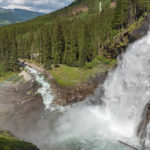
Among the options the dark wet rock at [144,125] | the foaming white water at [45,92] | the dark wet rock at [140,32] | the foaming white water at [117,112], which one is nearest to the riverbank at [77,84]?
the foaming white water at [45,92]

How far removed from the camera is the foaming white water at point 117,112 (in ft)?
63.6

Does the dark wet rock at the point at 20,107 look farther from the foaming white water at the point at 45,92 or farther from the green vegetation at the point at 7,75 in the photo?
the green vegetation at the point at 7,75

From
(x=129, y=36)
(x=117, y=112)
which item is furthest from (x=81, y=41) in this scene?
(x=117, y=112)

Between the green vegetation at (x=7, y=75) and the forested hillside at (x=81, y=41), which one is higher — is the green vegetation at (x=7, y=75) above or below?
below

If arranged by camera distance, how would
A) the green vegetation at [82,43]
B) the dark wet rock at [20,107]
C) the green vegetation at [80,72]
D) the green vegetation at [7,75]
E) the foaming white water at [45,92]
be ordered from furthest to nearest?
the green vegetation at [82,43], the green vegetation at [7,75], the green vegetation at [80,72], the foaming white water at [45,92], the dark wet rock at [20,107]

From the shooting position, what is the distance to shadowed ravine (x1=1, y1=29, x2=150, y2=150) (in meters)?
18.5

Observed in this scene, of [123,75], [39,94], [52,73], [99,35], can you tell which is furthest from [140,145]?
[99,35]

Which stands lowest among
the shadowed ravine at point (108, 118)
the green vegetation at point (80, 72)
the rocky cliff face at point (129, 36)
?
the shadowed ravine at point (108, 118)

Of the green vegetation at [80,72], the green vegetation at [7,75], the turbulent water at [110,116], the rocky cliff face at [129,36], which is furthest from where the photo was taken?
the green vegetation at [7,75]

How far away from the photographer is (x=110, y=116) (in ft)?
80.7

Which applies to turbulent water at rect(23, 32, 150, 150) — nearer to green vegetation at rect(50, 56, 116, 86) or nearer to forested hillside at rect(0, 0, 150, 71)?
green vegetation at rect(50, 56, 116, 86)

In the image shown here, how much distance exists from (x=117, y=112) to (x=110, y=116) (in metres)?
1.33

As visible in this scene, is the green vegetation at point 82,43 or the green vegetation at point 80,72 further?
the green vegetation at point 82,43

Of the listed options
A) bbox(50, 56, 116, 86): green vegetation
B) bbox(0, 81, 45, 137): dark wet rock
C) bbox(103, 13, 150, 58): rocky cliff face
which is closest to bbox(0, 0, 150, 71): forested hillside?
bbox(50, 56, 116, 86): green vegetation
